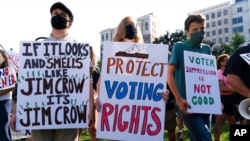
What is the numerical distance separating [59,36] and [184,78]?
131 centimetres

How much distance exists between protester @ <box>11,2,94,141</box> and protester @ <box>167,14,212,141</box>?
900 millimetres

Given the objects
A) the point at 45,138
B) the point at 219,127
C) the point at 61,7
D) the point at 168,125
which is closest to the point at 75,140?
the point at 45,138

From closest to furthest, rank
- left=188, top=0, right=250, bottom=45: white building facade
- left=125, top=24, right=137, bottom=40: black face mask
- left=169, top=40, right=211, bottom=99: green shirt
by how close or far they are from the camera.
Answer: left=125, top=24, right=137, bottom=40: black face mask, left=169, top=40, right=211, bottom=99: green shirt, left=188, top=0, right=250, bottom=45: white building facade

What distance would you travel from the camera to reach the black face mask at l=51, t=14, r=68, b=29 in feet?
12.3

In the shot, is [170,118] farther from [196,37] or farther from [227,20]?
[227,20]

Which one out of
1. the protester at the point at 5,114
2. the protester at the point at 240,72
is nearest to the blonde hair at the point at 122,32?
the protester at the point at 240,72

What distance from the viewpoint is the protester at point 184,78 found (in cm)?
404

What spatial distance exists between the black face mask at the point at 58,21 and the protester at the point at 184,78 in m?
1.15

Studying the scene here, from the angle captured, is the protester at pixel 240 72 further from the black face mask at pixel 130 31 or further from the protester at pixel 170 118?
the protester at pixel 170 118

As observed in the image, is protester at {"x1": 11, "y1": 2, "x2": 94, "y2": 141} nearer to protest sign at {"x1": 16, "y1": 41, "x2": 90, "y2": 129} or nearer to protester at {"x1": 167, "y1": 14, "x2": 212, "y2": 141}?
protest sign at {"x1": 16, "y1": 41, "x2": 90, "y2": 129}

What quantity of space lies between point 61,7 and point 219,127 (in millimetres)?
4158

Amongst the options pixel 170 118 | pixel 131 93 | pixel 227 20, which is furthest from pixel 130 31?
pixel 227 20

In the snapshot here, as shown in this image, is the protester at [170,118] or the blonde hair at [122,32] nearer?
the blonde hair at [122,32]

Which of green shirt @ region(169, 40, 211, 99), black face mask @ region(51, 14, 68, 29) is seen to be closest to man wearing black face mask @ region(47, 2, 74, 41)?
black face mask @ region(51, 14, 68, 29)
